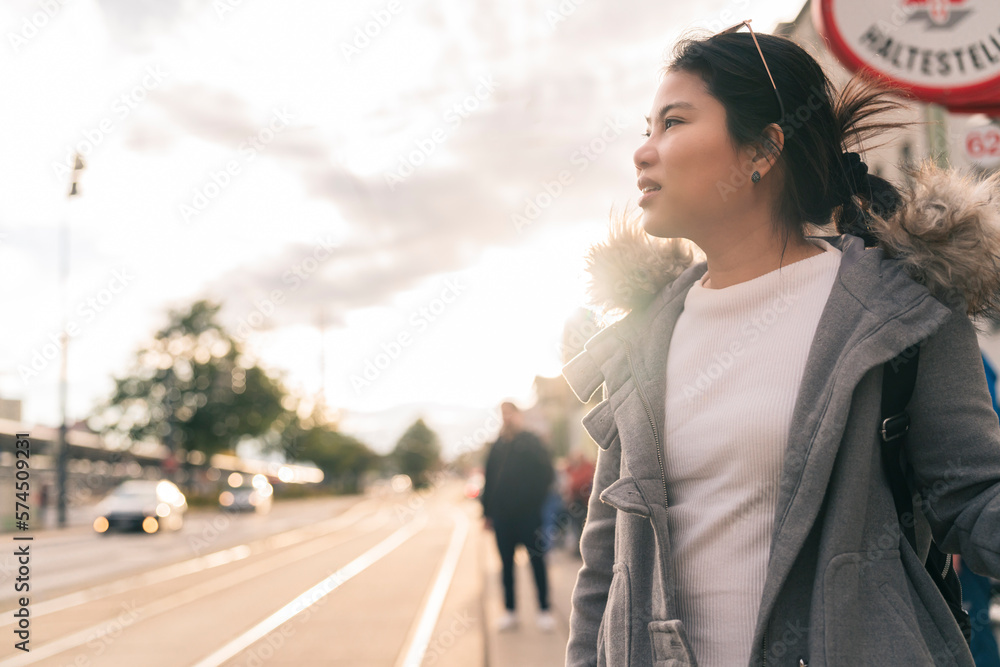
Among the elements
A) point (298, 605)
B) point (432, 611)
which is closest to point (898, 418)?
point (432, 611)

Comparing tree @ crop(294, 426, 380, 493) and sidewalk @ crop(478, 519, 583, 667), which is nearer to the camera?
sidewalk @ crop(478, 519, 583, 667)

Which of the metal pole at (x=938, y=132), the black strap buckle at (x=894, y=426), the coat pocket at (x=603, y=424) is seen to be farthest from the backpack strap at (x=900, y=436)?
the metal pole at (x=938, y=132)

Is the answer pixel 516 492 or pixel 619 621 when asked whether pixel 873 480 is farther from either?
pixel 516 492

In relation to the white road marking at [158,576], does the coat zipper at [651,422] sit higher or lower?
higher

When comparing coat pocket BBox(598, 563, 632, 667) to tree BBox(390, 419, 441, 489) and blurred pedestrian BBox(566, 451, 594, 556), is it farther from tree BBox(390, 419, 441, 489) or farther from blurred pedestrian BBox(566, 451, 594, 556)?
tree BBox(390, 419, 441, 489)

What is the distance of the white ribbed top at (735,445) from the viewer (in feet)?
4.68

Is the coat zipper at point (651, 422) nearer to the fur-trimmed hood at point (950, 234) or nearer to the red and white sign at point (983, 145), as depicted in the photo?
the fur-trimmed hood at point (950, 234)

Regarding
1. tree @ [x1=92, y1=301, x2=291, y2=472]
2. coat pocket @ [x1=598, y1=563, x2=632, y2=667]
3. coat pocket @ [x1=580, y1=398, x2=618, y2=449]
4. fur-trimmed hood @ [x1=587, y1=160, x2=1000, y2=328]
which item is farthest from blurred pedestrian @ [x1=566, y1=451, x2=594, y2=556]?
tree @ [x1=92, y1=301, x2=291, y2=472]

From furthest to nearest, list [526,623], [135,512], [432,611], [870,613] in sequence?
[135,512]
[432,611]
[526,623]
[870,613]

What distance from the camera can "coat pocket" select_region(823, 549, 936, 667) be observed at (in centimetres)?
124

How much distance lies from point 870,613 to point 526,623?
662cm

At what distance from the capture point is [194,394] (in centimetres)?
5766

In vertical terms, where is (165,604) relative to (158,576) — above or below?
above

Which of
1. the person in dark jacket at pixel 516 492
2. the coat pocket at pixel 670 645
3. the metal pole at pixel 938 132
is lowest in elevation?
the person in dark jacket at pixel 516 492
